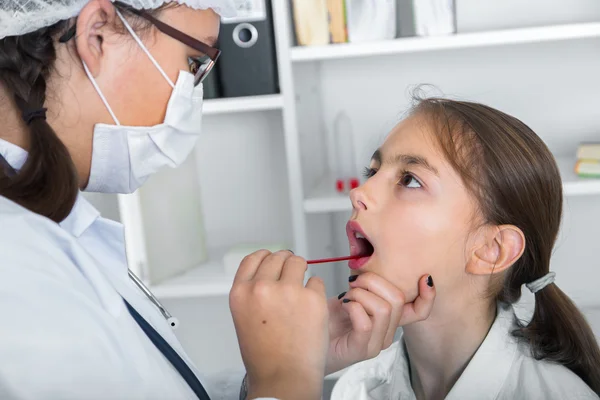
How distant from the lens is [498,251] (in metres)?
1.27

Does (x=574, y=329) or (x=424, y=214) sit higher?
(x=424, y=214)

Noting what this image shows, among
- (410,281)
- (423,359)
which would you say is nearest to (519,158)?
(410,281)

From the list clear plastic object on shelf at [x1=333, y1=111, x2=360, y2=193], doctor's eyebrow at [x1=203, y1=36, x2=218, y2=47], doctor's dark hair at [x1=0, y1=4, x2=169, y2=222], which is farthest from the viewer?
clear plastic object on shelf at [x1=333, y1=111, x2=360, y2=193]

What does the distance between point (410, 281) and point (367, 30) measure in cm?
78

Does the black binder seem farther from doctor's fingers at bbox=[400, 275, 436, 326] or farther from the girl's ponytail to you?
the girl's ponytail

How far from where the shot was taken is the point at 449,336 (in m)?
1.32

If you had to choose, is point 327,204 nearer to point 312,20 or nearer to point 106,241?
point 312,20

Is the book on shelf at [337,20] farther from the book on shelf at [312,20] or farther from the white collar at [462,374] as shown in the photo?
the white collar at [462,374]

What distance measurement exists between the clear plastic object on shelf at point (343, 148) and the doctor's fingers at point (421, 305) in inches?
34.1

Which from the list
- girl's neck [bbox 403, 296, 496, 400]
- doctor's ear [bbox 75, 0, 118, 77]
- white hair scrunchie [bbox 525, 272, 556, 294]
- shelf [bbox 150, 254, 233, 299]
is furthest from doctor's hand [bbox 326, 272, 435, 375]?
shelf [bbox 150, 254, 233, 299]

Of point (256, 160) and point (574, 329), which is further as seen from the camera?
point (256, 160)

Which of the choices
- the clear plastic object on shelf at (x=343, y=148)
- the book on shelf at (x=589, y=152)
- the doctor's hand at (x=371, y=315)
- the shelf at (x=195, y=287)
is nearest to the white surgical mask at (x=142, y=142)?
the doctor's hand at (x=371, y=315)

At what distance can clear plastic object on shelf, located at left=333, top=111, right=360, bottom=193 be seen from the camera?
210 centimetres

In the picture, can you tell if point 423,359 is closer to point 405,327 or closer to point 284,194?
point 405,327
